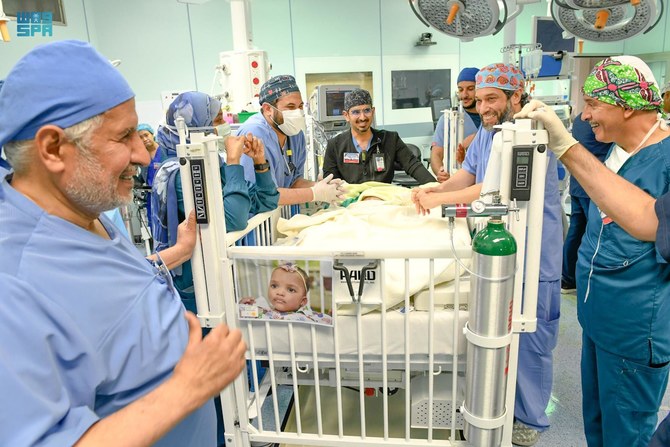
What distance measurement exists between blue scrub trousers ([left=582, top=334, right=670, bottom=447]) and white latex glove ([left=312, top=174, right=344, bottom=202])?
4.21 feet

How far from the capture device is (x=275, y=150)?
7.18 feet

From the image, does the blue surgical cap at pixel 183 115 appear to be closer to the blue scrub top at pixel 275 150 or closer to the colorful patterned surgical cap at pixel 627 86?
the blue scrub top at pixel 275 150

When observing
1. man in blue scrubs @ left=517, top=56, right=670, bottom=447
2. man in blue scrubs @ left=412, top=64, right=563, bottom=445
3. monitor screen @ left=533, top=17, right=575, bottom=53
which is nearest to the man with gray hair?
man in blue scrubs @ left=412, top=64, right=563, bottom=445

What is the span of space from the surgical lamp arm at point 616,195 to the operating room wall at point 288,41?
187 inches

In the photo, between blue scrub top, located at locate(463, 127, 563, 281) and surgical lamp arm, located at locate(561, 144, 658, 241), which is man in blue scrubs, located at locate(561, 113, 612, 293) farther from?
surgical lamp arm, located at locate(561, 144, 658, 241)

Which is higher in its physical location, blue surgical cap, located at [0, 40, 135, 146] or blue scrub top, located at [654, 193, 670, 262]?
blue surgical cap, located at [0, 40, 135, 146]

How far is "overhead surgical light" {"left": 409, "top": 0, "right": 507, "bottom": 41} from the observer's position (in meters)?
1.73

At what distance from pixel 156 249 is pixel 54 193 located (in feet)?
2.93

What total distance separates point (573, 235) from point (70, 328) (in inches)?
127

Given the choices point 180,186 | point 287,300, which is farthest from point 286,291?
point 180,186

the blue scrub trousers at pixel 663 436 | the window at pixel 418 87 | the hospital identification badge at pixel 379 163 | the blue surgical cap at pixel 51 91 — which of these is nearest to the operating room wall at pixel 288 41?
the window at pixel 418 87

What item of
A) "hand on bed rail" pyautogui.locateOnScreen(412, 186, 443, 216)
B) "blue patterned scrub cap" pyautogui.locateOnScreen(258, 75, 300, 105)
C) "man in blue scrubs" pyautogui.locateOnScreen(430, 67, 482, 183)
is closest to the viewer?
"hand on bed rail" pyautogui.locateOnScreen(412, 186, 443, 216)

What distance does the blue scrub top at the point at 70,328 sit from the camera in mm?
588

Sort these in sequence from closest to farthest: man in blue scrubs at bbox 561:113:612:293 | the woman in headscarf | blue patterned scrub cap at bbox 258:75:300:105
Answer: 1. the woman in headscarf
2. blue patterned scrub cap at bbox 258:75:300:105
3. man in blue scrubs at bbox 561:113:612:293
